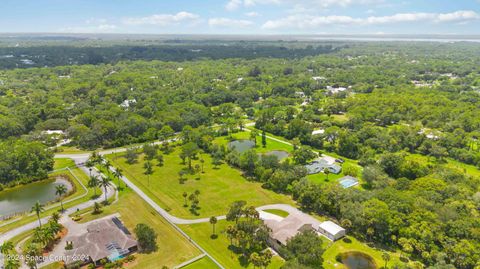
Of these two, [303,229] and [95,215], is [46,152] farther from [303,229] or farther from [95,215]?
[303,229]

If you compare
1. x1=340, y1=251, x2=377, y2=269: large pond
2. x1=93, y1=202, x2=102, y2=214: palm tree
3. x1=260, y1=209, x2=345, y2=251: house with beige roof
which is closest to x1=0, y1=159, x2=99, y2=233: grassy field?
x1=93, y1=202, x2=102, y2=214: palm tree

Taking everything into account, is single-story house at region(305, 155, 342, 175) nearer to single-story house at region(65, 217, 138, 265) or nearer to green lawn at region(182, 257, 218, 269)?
green lawn at region(182, 257, 218, 269)

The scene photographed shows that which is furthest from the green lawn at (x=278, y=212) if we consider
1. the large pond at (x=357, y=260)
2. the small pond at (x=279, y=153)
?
the small pond at (x=279, y=153)

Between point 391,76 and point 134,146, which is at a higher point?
point 391,76

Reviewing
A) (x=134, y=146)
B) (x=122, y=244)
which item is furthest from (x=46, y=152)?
(x=122, y=244)

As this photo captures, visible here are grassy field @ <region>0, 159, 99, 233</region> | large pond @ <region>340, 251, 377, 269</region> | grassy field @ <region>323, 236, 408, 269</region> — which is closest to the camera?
grassy field @ <region>323, 236, 408, 269</region>

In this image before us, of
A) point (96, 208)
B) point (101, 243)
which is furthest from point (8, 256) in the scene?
point (96, 208)
